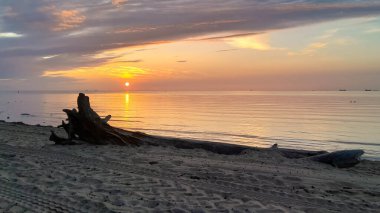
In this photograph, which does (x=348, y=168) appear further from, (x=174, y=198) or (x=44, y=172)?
(x=44, y=172)

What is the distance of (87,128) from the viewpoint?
14805 millimetres

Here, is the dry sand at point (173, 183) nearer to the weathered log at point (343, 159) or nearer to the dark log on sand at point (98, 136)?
the weathered log at point (343, 159)

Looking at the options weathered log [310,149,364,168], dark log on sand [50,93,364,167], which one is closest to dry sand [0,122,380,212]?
weathered log [310,149,364,168]

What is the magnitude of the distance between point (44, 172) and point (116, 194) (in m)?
2.90

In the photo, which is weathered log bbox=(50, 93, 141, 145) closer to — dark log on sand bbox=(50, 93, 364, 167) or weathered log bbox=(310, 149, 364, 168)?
dark log on sand bbox=(50, 93, 364, 167)

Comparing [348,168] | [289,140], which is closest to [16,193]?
[348,168]

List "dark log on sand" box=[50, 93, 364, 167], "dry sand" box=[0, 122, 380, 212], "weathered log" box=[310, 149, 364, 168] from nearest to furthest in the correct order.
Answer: "dry sand" box=[0, 122, 380, 212] < "weathered log" box=[310, 149, 364, 168] < "dark log on sand" box=[50, 93, 364, 167]

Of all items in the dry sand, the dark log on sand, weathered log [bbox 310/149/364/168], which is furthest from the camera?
the dark log on sand

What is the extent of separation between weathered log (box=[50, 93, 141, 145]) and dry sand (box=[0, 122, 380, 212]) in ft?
6.57

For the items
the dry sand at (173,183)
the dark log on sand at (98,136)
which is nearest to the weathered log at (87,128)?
the dark log on sand at (98,136)

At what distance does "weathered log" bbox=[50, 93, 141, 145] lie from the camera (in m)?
14.5

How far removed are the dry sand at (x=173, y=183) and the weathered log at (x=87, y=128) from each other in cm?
200

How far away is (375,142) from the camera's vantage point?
22.8 m

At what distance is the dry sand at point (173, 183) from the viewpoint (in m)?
6.60
